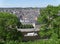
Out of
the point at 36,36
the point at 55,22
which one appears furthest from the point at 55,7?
the point at 36,36

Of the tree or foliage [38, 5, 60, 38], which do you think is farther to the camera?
foliage [38, 5, 60, 38]

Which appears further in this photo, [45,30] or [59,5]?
[59,5]

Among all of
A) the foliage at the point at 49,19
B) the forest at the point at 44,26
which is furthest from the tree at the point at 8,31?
the foliage at the point at 49,19

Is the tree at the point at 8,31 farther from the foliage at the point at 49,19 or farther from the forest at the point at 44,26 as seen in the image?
the foliage at the point at 49,19

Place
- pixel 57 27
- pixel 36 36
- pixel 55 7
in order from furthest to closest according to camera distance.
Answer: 1. pixel 36 36
2. pixel 55 7
3. pixel 57 27

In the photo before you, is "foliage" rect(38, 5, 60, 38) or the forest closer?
the forest

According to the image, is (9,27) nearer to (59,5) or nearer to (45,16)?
(45,16)

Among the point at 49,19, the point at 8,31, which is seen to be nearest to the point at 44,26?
the point at 49,19

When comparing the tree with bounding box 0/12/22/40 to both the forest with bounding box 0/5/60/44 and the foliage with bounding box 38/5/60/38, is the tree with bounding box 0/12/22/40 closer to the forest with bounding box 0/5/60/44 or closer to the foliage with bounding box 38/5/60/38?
the forest with bounding box 0/5/60/44

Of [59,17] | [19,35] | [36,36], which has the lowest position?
[36,36]

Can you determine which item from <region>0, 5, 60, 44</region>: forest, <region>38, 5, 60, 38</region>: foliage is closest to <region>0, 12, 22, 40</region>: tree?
<region>0, 5, 60, 44</region>: forest

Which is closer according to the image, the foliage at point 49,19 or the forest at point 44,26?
the forest at point 44,26
